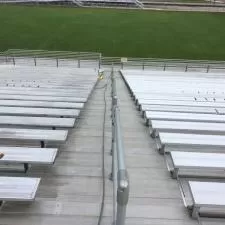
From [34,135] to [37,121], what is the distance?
0.55 meters

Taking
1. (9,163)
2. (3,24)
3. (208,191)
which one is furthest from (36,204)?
(3,24)

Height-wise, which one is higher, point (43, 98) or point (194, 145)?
point (194, 145)

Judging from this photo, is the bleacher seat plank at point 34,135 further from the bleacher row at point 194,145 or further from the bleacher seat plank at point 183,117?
A: the bleacher seat plank at point 183,117

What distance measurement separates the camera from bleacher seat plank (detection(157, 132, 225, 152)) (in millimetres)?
3422

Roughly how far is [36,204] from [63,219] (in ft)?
0.99

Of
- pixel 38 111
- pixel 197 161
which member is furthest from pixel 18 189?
pixel 38 111

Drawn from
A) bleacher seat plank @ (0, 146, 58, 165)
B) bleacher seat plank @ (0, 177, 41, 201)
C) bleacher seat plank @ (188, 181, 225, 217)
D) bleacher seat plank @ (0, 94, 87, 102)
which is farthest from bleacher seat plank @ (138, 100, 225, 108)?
bleacher seat plank @ (0, 177, 41, 201)

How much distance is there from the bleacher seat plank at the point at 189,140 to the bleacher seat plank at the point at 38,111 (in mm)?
1426

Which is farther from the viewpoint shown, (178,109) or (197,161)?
(178,109)

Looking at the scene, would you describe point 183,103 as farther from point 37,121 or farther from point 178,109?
point 37,121

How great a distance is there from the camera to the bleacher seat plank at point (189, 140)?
342 cm

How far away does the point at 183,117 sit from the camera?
15.0ft

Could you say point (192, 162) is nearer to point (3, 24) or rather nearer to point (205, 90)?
point (205, 90)

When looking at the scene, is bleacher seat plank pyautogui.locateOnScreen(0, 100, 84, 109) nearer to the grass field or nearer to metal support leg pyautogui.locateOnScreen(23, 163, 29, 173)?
metal support leg pyautogui.locateOnScreen(23, 163, 29, 173)
